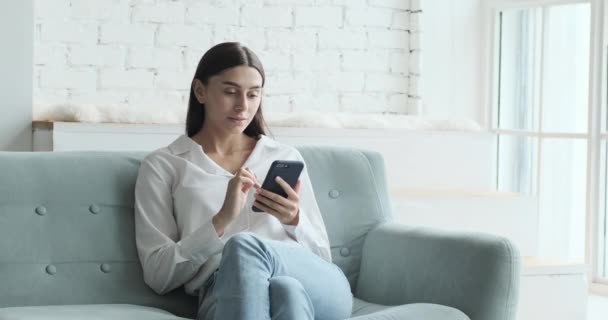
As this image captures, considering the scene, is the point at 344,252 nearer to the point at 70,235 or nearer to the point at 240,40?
the point at 70,235

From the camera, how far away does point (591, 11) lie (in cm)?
461

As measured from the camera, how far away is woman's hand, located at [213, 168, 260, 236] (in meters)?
2.32

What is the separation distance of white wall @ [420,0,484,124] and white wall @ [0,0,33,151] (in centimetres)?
233

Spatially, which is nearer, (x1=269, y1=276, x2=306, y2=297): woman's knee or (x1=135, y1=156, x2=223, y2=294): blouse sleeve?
(x1=269, y1=276, x2=306, y2=297): woman's knee

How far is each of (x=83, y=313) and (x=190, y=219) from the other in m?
0.36

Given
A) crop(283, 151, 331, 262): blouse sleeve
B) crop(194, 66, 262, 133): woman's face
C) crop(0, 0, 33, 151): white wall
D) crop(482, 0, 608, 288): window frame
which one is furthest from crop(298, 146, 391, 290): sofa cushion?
crop(482, 0, 608, 288): window frame

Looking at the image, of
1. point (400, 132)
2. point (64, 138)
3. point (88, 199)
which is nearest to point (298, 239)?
point (88, 199)

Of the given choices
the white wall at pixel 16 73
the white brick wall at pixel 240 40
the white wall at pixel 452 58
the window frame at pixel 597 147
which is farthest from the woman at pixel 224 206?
the white wall at pixel 452 58

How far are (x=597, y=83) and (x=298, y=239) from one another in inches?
102

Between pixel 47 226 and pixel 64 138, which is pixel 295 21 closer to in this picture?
pixel 64 138

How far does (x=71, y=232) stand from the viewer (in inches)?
95.7

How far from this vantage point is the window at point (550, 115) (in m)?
4.68

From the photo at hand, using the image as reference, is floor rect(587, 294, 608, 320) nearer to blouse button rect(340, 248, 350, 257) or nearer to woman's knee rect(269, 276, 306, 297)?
blouse button rect(340, 248, 350, 257)

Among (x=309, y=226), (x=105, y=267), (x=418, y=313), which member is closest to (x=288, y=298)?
(x=418, y=313)
